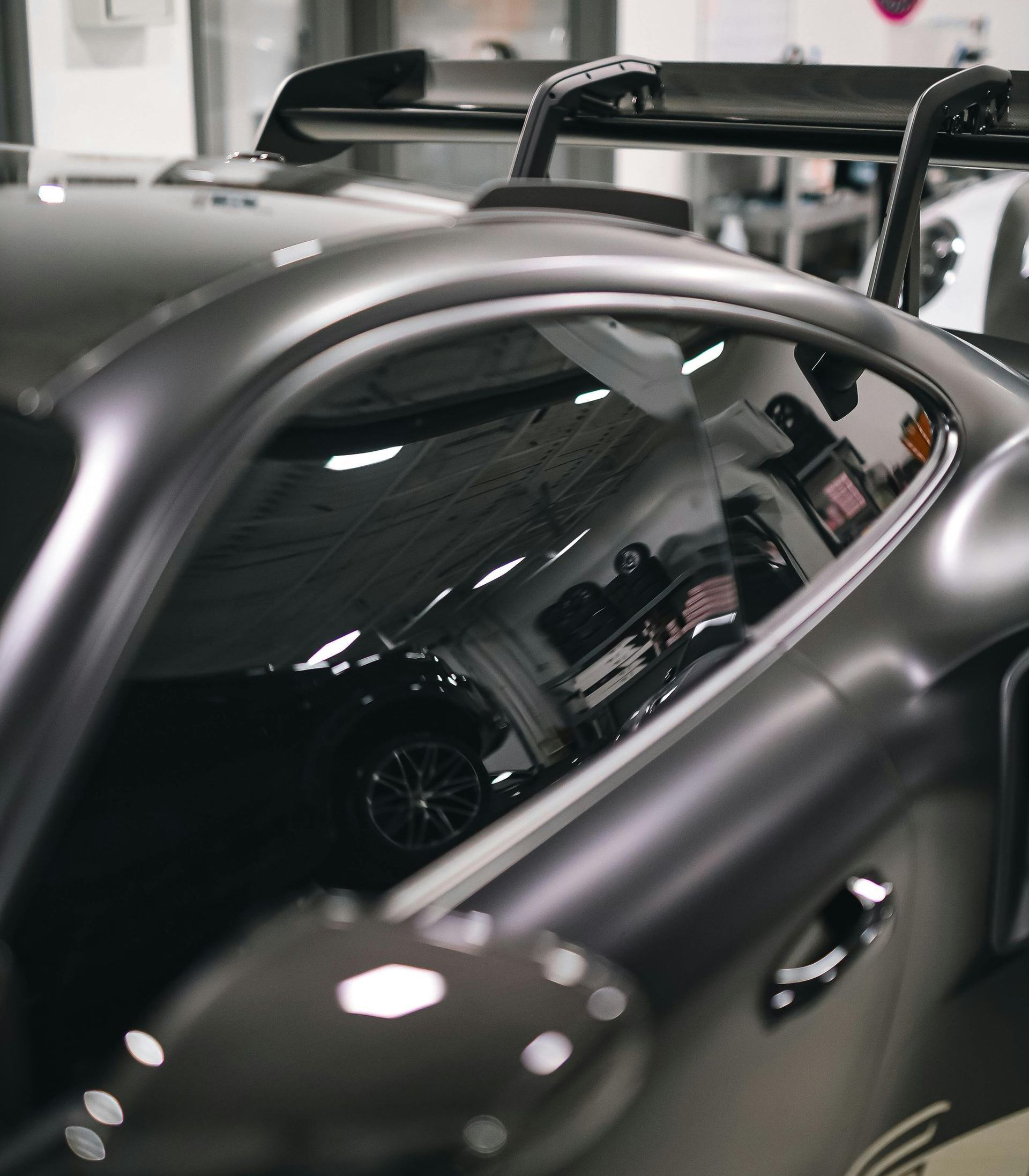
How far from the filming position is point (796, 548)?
3.12ft

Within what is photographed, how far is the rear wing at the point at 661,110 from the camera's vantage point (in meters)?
1.51

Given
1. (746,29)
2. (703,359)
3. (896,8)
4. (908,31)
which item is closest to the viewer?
(703,359)

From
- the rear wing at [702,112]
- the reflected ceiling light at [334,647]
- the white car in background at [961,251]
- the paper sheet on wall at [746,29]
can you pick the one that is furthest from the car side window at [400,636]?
the paper sheet on wall at [746,29]

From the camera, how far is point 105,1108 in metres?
0.52

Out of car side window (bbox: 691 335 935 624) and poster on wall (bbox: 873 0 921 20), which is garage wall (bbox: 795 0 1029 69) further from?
car side window (bbox: 691 335 935 624)

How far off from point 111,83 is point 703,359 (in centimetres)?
351

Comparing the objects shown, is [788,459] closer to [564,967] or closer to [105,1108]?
[564,967]

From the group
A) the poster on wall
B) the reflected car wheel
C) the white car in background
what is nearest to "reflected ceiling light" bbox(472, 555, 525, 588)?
the reflected car wheel

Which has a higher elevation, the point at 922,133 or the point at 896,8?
the point at 896,8

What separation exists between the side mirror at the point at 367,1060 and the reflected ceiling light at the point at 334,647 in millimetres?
172

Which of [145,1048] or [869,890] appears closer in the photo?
[145,1048]

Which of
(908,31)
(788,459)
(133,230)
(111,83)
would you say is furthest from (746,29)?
(133,230)

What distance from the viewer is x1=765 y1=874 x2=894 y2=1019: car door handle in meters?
0.75

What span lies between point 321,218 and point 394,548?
1.03 ft
